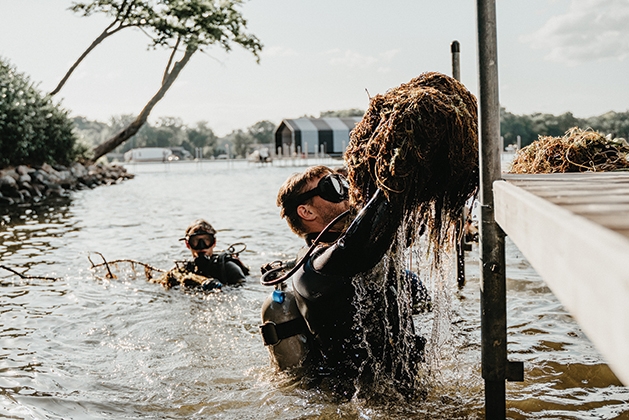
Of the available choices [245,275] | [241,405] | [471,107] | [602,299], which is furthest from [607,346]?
[245,275]

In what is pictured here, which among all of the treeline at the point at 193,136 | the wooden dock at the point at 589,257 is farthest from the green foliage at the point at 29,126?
the treeline at the point at 193,136

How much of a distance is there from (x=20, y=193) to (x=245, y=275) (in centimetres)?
1684

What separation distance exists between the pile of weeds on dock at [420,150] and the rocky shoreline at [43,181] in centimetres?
1999

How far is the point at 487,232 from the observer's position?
270cm

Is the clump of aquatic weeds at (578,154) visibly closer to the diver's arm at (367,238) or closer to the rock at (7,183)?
the diver's arm at (367,238)

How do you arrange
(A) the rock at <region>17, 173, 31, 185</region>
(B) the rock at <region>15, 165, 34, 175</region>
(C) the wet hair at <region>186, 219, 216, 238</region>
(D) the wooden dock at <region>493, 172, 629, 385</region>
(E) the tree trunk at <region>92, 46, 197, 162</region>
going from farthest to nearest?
(E) the tree trunk at <region>92, 46, 197, 162</region>
(B) the rock at <region>15, 165, 34, 175</region>
(A) the rock at <region>17, 173, 31, 185</region>
(C) the wet hair at <region>186, 219, 216, 238</region>
(D) the wooden dock at <region>493, 172, 629, 385</region>

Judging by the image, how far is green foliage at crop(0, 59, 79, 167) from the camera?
2509 centimetres

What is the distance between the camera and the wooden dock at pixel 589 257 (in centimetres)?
88

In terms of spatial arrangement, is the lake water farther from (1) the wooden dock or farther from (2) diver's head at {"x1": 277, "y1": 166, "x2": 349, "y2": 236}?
(1) the wooden dock

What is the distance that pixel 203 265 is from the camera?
780 centimetres

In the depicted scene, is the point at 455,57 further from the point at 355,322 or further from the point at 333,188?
the point at 355,322

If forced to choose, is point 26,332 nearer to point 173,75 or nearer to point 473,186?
point 473,186

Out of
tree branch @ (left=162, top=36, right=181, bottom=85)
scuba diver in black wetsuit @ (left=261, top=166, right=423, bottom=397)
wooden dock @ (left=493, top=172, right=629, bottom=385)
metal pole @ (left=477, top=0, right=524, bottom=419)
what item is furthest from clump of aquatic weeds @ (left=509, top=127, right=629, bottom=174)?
tree branch @ (left=162, top=36, right=181, bottom=85)

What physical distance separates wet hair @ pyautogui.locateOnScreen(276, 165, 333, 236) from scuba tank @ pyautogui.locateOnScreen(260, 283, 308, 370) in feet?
1.43
